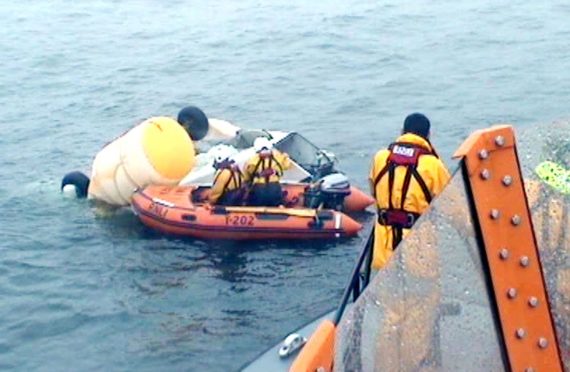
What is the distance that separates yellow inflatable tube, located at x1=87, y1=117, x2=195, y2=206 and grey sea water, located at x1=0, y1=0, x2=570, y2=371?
0.52m

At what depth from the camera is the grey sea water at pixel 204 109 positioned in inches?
441

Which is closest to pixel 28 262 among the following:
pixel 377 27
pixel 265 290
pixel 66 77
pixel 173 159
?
pixel 173 159

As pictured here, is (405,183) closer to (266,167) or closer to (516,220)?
(516,220)

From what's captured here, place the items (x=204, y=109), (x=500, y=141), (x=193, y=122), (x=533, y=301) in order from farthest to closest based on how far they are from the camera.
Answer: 1. (x=204, y=109)
2. (x=193, y=122)
3. (x=533, y=301)
4. (x=500, y=141)

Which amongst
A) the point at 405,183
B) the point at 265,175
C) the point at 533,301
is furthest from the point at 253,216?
the point at 533,301

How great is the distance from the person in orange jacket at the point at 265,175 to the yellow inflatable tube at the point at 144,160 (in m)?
1.50

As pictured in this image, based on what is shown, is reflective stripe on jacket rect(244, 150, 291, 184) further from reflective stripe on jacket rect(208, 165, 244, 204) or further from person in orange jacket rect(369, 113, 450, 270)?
person in orange jacket rect(369, 113, 450, 270)

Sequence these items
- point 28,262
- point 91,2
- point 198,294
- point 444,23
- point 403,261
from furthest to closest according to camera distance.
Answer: point 91,2, point 444,23, point 28,262, point 198,294, point 403,261

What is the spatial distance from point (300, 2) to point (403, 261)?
91.6 ft

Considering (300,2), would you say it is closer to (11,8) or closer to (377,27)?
(377,27)

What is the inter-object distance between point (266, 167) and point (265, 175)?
15 centimetres

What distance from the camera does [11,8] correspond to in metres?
30.9

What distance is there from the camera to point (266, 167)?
1253 cm

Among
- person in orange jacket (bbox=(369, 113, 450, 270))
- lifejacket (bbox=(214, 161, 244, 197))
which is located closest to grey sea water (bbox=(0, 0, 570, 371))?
lifejacket (bbox=(214, 161, 244, 197))
